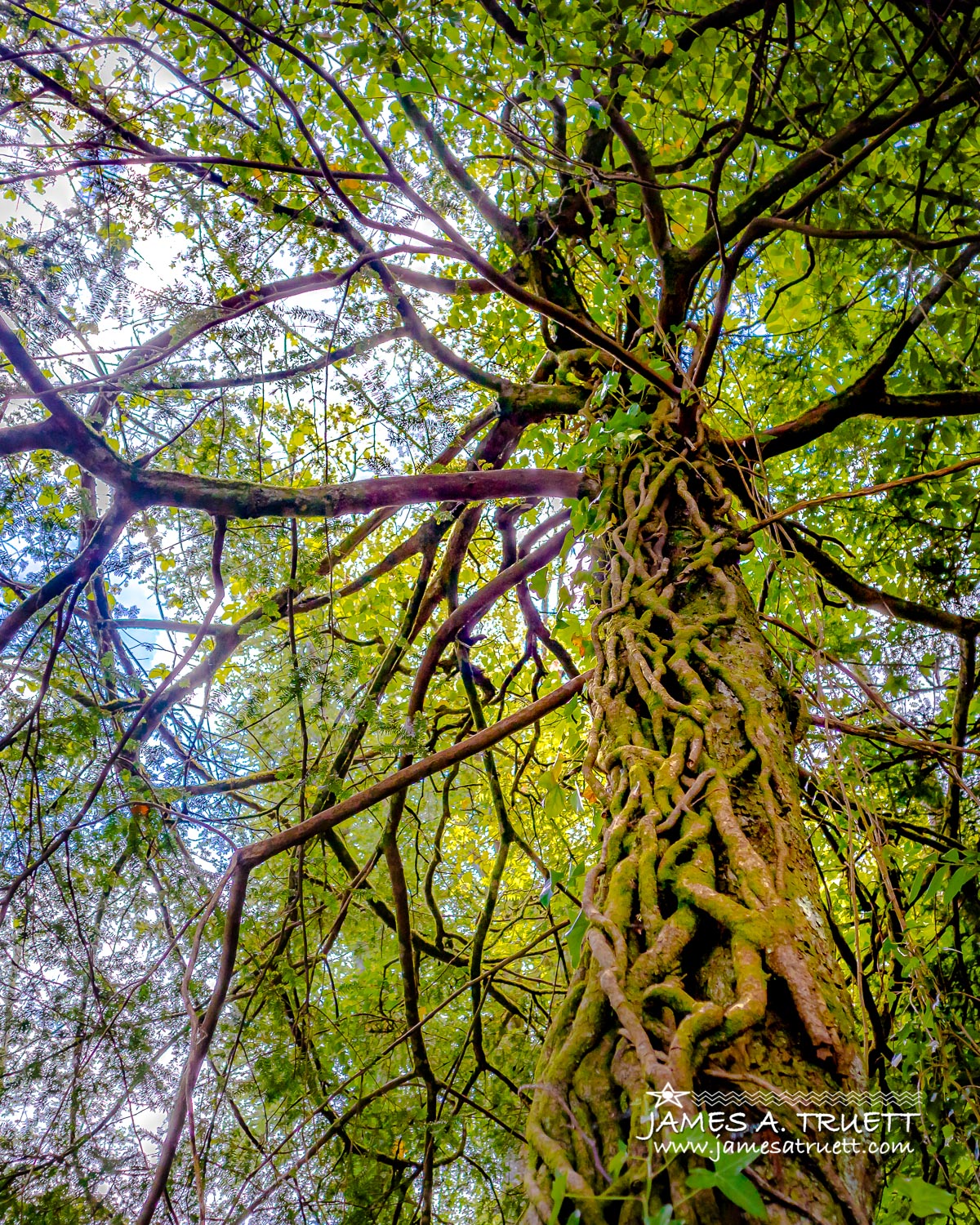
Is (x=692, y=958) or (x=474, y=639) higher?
(x=474, y=639)

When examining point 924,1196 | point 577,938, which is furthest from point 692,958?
point 924,1196

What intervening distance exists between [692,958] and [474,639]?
2.20 meters

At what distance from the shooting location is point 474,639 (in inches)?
119

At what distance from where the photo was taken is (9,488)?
221 cm

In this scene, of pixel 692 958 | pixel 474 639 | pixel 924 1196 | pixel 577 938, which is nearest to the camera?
pixel 924 1196

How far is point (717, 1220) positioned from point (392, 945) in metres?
3.27

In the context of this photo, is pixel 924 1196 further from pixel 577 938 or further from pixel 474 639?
pixel 474 639

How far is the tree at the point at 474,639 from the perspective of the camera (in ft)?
3.16

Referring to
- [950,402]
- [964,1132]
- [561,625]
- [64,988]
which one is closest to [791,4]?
[950,402]

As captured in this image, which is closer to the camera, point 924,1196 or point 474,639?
point 924,1196

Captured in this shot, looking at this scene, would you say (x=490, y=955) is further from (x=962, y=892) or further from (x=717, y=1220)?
(x=717, y=1220)

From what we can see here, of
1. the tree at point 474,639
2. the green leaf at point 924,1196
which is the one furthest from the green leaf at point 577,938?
the green leaf at point 924,1196

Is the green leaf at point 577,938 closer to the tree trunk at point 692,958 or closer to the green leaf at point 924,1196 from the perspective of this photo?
the tree trunk at point 692,958

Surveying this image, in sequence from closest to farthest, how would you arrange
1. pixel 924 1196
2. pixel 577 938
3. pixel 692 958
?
1. pixel 924 1196
2. pixel 692 958
3. pixel 577 938
